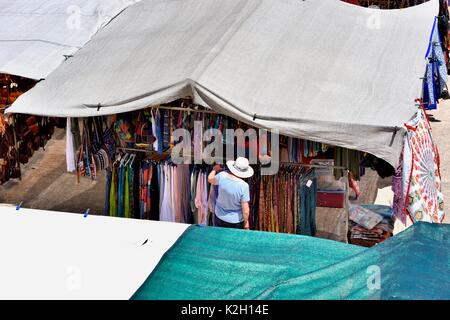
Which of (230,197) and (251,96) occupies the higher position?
(251,96)

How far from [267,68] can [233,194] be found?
4.80ft

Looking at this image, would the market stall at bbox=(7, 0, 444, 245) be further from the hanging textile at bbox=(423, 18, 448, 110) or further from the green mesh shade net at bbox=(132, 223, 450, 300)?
the green mesh shade net at bbox=(132, 223, 450, 300)

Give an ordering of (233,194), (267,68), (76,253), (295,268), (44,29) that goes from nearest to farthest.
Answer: (295,268) < (76,253) < (233,194) < (267,68) < (44,29)

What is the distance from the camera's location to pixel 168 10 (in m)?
9.64

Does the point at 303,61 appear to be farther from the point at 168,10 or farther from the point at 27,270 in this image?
the point at 27,270

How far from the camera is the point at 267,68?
816cm

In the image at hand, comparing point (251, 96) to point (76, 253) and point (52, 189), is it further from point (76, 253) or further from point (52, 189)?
point (52, 189)

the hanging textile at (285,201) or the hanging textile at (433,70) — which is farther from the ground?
the hanging textile at (433,70)

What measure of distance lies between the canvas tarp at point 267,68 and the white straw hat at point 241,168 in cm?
54

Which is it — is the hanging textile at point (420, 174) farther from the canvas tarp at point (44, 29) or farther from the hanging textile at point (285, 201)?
the canvas tarp at point (44, 29)

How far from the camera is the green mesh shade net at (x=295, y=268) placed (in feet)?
16.4

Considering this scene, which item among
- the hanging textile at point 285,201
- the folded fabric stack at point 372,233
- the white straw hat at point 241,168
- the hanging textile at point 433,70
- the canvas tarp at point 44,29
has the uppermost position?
the canvas tarp at point 44,29

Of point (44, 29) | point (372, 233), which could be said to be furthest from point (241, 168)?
point (44, 29)

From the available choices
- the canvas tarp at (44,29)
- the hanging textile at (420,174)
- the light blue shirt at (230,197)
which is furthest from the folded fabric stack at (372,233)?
the canvas tarp at (44,29)
